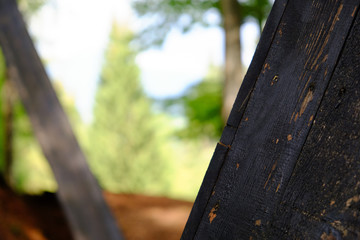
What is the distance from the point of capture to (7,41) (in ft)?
9.70

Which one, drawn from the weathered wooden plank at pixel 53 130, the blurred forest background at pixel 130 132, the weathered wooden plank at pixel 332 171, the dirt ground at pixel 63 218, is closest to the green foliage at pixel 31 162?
the blurred forest background at pixel 130 132

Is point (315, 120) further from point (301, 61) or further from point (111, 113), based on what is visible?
point (111, 113)

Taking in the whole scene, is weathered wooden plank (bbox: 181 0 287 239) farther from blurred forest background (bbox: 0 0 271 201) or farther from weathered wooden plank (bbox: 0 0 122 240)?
blurred forest background (bbox: 0 0 271 201)

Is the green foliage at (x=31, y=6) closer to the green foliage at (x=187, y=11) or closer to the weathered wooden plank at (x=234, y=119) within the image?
the green foliage at (x=187, y=11)

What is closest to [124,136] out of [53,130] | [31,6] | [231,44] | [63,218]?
[31,6]

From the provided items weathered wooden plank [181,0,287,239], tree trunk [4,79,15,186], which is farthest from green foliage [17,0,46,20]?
weathered wooden plank [181,0,287,239]

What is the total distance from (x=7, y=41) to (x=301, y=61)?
8.21 feet

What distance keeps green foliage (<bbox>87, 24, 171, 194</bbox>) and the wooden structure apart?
14.8 m

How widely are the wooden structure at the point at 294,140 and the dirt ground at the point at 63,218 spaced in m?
2.66

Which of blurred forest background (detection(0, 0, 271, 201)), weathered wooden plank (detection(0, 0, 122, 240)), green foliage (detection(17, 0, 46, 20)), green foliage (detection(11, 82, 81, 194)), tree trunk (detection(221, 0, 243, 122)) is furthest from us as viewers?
blurred forest background (detection(0, 0, 271, 201))

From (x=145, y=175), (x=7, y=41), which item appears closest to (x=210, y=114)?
(x=145, y=175)

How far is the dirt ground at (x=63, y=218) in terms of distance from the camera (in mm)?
3533

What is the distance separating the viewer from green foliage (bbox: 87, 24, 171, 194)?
15.7 m

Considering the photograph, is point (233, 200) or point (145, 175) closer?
point (233, 200)
